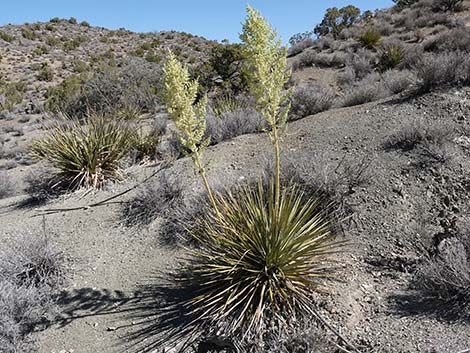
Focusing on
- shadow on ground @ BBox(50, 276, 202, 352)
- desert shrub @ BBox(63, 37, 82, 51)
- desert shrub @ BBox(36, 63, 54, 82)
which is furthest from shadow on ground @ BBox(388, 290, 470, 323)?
desert shrub @ BBox(63, 37, 82, 51)

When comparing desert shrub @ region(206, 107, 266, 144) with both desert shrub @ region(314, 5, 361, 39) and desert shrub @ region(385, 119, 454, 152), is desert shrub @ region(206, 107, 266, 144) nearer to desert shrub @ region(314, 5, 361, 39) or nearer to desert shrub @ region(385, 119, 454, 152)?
desert shrub @ region(385, 119, 454, 152)

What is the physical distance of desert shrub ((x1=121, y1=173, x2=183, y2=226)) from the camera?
547cm

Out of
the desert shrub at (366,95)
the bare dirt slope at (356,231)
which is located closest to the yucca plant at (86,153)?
the bare dirt slope at (356,231)

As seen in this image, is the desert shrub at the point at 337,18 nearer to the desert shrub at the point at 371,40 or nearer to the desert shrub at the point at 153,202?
the desert shrub at the point at 371,40

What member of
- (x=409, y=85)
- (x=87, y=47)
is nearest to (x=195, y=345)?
(x=409, y=85)

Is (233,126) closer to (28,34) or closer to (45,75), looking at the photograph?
(45,75)

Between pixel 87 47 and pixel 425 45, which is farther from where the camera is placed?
pixel 87 47

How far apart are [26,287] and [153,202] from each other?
1.92 meters

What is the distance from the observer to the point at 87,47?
111ft

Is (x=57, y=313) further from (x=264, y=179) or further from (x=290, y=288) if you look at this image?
(x=264, y=179)

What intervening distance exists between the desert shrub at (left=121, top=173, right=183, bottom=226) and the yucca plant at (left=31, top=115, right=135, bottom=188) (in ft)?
3.94

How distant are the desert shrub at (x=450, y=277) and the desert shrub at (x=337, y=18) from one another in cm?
2156

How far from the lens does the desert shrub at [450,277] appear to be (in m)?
3.19

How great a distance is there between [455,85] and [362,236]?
4.06m
